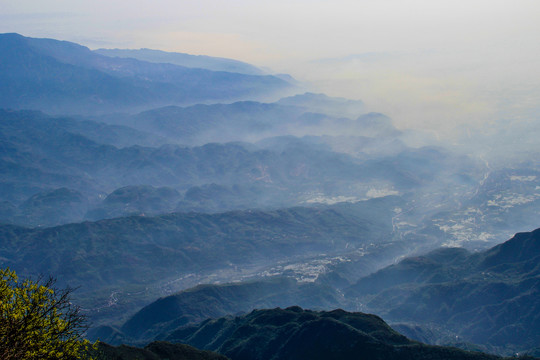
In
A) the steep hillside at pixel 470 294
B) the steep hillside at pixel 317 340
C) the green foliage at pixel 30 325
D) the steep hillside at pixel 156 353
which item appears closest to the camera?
the green foliage at pixel 30 325

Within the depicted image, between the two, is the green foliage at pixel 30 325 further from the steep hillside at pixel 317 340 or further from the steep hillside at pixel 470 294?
the steep hillside at pixel 470 294

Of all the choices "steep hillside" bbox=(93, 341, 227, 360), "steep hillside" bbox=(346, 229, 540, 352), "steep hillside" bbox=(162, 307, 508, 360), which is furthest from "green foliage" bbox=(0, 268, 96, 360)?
"steep hillside" bbox=(346, 229, 540, 352)

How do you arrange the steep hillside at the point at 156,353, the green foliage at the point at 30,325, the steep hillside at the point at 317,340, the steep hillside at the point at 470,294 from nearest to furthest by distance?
the green foliage at the point at 30,325
the steep hillside at the point at 156,353
the steep hillside at the point at 317,340
the steep hillside at the point at 470,294

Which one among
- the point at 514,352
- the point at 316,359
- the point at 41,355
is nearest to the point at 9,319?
the point at 41,355

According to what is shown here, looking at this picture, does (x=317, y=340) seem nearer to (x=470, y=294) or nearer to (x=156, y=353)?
(x=156, y=353)

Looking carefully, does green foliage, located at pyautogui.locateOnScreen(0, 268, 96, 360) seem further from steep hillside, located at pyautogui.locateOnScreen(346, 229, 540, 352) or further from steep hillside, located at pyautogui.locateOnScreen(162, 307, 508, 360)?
steep hillside, located at pyautogui.locateOnScreen(346, 229, 540, 352)

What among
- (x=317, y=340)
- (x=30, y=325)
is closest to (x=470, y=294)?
(x=317, y=340)

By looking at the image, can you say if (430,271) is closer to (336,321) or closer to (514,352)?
(514,352)

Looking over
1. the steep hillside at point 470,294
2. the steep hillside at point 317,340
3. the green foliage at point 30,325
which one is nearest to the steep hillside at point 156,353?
the steep hillside at point 317,340
